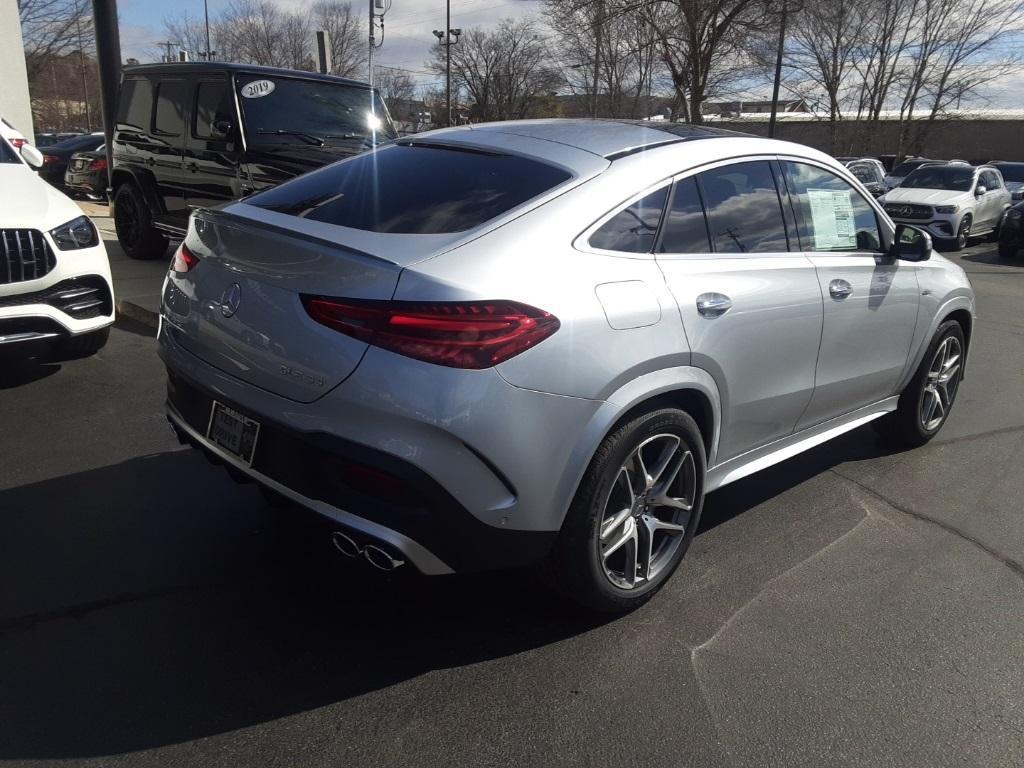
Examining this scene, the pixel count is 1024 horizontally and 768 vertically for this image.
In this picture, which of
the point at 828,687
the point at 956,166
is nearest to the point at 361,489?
the point at 828,687

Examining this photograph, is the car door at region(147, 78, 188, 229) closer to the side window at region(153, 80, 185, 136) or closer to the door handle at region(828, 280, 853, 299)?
the side window at region(153, 80, 185, 136)

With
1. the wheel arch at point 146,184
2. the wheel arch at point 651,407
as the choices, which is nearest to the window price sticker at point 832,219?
the wheel arch at point 651,407

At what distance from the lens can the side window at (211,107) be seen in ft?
27.3

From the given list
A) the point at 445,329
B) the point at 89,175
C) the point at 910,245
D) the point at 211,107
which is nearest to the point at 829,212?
the point at 910,245

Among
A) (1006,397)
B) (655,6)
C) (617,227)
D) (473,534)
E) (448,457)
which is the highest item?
(655,6)

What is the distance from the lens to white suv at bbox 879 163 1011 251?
17.0 metres

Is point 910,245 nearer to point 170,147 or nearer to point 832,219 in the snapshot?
point 832,219

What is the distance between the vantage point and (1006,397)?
6422 mm

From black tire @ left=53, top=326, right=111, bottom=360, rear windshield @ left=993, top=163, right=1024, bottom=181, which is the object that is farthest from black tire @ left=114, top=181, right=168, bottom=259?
rear windshield @ left=993, top=163, right=1024, bottom=181

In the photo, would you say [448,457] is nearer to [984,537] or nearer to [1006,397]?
[984,537]

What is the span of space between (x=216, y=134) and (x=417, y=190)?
5.98 metres

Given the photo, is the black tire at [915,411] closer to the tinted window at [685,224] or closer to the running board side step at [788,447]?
the running board side step at [788,447]

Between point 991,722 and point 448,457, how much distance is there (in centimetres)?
184

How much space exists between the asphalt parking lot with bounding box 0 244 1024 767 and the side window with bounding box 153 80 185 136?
5533 mm
